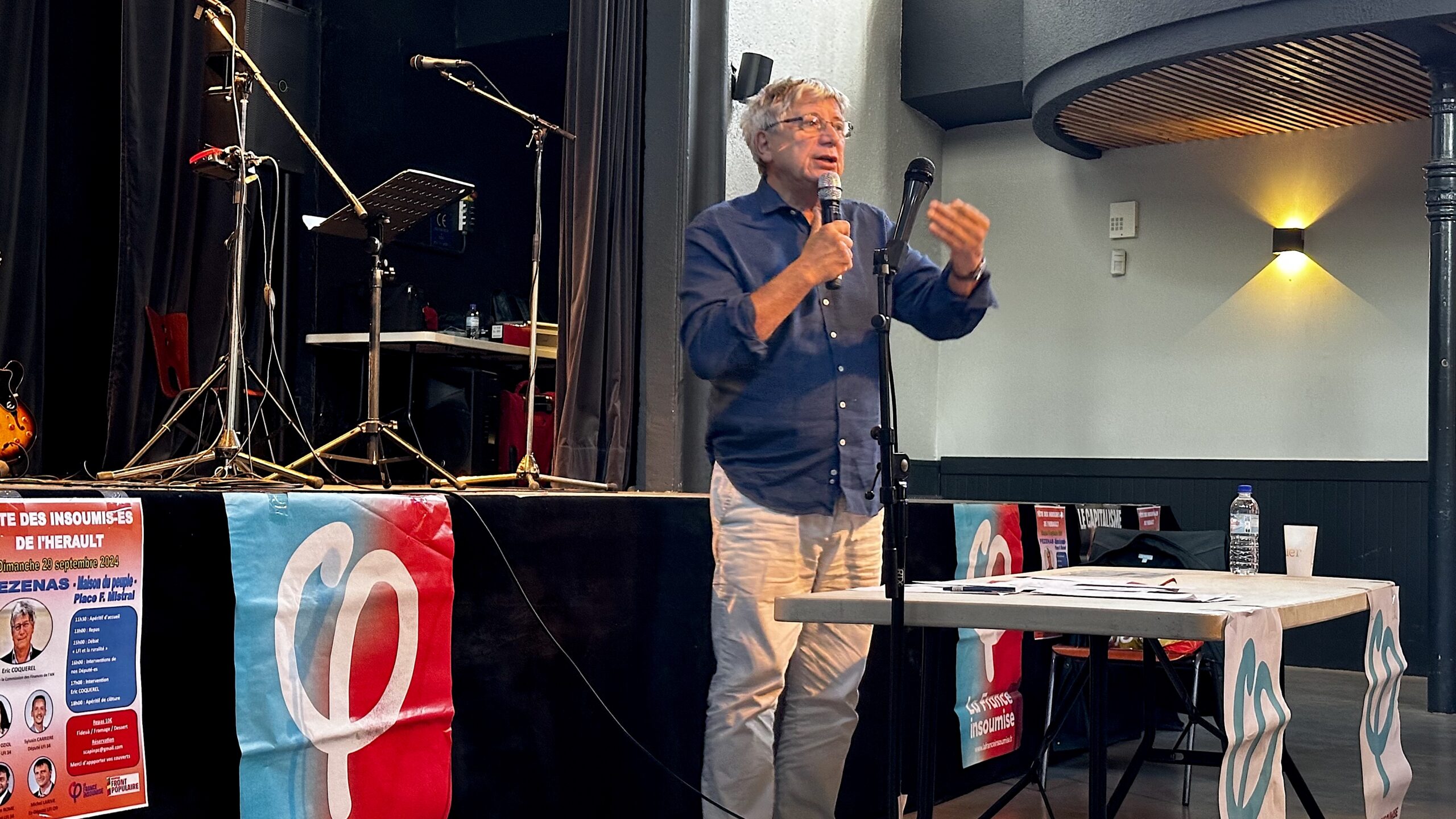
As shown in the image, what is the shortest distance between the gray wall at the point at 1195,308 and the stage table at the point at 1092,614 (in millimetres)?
4839

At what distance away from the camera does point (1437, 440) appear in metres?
5.72

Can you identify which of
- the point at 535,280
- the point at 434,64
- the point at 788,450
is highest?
the point at 434,64

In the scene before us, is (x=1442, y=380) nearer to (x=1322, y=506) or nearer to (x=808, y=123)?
(x=1322, y=506)

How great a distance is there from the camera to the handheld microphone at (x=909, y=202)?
6.68 ft

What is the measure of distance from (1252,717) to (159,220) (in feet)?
16.4

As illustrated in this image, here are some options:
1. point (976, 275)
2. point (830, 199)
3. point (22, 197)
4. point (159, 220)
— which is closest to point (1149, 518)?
point (976, 275)

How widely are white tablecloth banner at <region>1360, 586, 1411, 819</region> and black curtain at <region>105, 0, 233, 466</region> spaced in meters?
4.32

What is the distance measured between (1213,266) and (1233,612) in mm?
5804

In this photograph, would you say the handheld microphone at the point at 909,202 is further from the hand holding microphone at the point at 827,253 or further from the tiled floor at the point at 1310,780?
the tiled floor at the point at 1310,780

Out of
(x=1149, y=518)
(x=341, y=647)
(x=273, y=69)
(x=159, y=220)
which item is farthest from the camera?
(x=159, y=220)

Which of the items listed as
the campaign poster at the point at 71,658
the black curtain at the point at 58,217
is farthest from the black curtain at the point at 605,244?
the campaign poster at the point at 71,658

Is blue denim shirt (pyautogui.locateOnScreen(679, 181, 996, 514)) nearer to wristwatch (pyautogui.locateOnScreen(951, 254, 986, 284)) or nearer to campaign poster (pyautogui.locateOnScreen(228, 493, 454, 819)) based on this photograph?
wristwatch (pyautogui.locateOnScreen(951, 254, 986, 284))

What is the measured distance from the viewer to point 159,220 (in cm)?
555

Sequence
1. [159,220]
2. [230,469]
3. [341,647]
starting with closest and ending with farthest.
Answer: [341,647] < [230,469] < [159,220]
